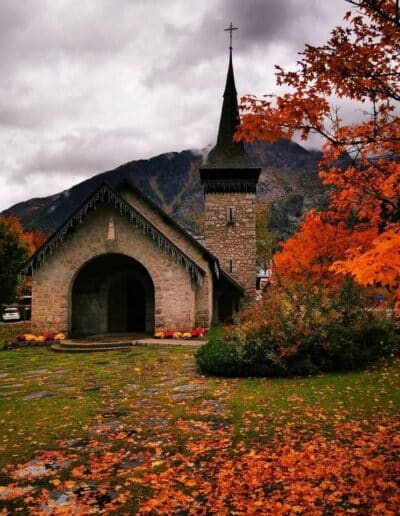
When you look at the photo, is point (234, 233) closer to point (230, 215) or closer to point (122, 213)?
point (230, 215)

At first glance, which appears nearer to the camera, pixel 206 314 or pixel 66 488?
pixel 66 488

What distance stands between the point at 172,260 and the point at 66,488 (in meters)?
15.3

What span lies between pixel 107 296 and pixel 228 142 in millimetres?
15790

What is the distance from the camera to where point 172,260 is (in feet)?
65.7

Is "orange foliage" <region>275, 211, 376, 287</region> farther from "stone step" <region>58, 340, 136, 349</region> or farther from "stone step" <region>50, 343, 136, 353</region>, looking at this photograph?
"stone step" <region>50, 343, 136, 353</region>

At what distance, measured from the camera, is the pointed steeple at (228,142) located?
31.0m

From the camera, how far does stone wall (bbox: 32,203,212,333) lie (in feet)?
65.5

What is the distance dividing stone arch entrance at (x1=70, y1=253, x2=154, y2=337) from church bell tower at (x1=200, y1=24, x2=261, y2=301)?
939 cm

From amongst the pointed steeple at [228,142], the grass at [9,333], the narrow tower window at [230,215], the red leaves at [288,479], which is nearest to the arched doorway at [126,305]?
the grass at [9,333]

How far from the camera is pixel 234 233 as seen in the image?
3067 cm

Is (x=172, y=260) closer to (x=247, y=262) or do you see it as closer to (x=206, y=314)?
(x=206, y=314)

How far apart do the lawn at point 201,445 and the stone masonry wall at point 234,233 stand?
19.6 m

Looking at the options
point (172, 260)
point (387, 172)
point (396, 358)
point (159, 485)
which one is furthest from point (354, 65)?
point (172, 260)

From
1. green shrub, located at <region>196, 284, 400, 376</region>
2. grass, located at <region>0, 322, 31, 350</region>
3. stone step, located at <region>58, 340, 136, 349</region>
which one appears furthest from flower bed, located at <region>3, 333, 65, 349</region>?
green shrub, located at <region>196, 284, 400, 376</region>
